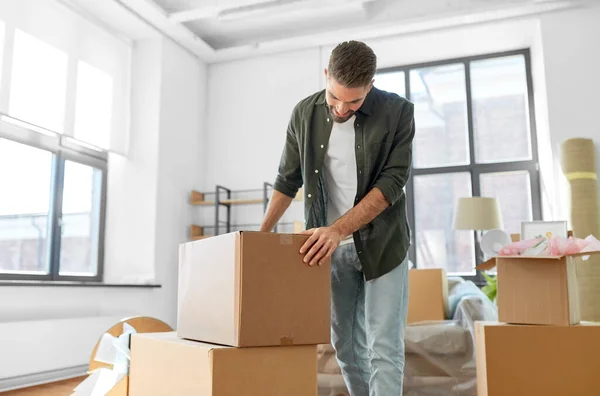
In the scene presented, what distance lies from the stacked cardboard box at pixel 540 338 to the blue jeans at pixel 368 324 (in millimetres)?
628

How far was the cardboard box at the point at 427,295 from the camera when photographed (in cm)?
311

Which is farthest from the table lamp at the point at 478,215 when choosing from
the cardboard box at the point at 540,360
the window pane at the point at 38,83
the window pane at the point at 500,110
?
the window pane at the point at 38,83

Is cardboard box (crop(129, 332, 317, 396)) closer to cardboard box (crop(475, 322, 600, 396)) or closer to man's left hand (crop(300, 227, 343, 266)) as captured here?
man's left hand (crop(300, 227, 343, 266))

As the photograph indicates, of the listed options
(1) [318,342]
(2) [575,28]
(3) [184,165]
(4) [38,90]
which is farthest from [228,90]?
(1) [318,342]

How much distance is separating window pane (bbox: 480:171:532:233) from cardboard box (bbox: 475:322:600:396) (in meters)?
2.76

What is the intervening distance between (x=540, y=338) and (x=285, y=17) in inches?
141

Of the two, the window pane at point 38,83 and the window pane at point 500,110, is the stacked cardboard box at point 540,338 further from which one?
the window pane at point 38,83

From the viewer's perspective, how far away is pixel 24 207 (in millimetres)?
3777

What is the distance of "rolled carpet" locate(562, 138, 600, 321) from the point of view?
377cm

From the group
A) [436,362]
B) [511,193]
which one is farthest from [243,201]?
[436,362]

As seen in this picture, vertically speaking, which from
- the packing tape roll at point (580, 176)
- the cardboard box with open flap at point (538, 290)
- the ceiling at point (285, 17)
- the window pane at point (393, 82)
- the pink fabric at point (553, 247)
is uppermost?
the ceiling at point (285, 17)

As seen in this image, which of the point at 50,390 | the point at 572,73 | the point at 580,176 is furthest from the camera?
the point at 572,73

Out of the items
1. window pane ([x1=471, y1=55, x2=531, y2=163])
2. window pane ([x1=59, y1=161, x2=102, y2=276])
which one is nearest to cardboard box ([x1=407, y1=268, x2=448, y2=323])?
window pane ([x1=471, y1=55, x2=531, y2=163])

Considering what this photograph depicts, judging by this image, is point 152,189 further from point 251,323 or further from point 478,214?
point 251,323
